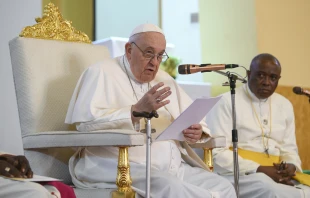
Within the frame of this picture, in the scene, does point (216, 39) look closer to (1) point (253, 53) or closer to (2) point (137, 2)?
(1) point (253, 53)

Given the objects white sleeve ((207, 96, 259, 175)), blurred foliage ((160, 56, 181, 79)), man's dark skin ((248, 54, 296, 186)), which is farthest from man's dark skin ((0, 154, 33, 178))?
blurred foliage ((160, 56, 181, 79))

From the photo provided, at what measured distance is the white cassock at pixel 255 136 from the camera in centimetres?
517

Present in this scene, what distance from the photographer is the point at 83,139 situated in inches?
154

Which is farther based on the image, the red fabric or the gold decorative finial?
the gold decorative finial

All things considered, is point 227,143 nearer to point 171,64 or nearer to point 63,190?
point 171,64

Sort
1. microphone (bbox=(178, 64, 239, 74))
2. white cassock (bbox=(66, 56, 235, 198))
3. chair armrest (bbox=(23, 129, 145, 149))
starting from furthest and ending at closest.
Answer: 1. microphone (bbox=(178, 64, 239, 74))
2. white cassock (bbox=(66, 56, 235, 198))
3. chair armrest (bbox=(23, 129, 145, 149))

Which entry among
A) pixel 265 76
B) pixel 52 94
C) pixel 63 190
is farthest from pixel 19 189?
pixel 265 76

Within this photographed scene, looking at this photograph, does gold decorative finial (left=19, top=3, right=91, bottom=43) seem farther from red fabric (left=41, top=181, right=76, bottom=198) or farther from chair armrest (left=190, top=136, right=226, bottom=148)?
red fabric (left=41, top=181, right=76, bottom=198)

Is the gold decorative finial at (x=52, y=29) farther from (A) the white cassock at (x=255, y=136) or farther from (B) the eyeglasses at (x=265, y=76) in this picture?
(B) the eyeglasses at (x=265, y=76)

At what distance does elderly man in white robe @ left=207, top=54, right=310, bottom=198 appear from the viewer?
5.24 m

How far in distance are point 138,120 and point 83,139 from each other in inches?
22.3

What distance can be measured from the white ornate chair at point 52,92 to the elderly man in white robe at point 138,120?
0.17 m

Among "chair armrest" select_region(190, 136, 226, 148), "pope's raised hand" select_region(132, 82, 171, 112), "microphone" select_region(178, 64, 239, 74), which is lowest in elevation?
"chair armrest" select_region(190, 136, 226, 148)

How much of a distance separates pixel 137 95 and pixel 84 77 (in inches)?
18.1
